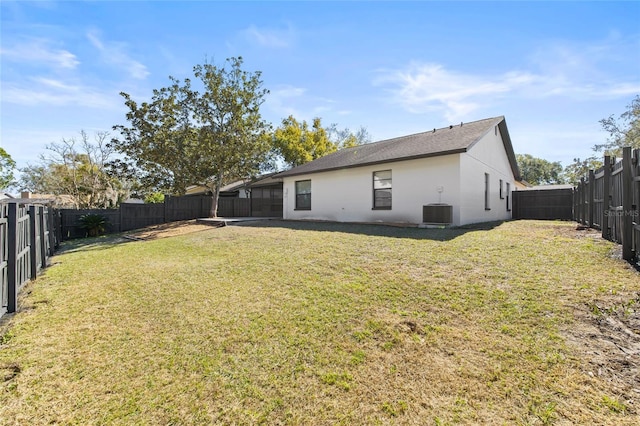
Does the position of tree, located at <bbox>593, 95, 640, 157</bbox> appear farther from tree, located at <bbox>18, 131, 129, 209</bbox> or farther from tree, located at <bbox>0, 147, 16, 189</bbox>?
tree, located at <bbox>0, 147, 16, 189</bbox>

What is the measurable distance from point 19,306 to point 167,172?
46.1 ft

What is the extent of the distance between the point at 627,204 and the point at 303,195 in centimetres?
1230

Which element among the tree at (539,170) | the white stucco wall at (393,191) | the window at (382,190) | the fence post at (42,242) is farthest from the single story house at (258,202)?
the tree at (539,170)

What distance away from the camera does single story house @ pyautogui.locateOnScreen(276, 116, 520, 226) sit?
33.2 ft

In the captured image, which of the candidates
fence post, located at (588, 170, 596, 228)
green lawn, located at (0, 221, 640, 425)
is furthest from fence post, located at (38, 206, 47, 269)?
fence post, located at (588, 170, 596, 228)

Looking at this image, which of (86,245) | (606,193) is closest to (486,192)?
(606,193)

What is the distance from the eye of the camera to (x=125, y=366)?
2783 mm

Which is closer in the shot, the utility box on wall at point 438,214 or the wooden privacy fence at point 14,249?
the wooden privacy fence at point 14,249

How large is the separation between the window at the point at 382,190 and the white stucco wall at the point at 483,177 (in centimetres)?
270

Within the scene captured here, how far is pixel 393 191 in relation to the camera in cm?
1149

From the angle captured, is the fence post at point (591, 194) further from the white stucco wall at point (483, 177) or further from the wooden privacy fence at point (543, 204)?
the wooden privacy fence at point (543, 204)

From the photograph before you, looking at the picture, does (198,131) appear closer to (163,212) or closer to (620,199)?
(163,212)

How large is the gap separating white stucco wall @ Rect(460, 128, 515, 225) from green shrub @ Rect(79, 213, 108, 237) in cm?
1623

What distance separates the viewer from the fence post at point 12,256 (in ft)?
12.9
